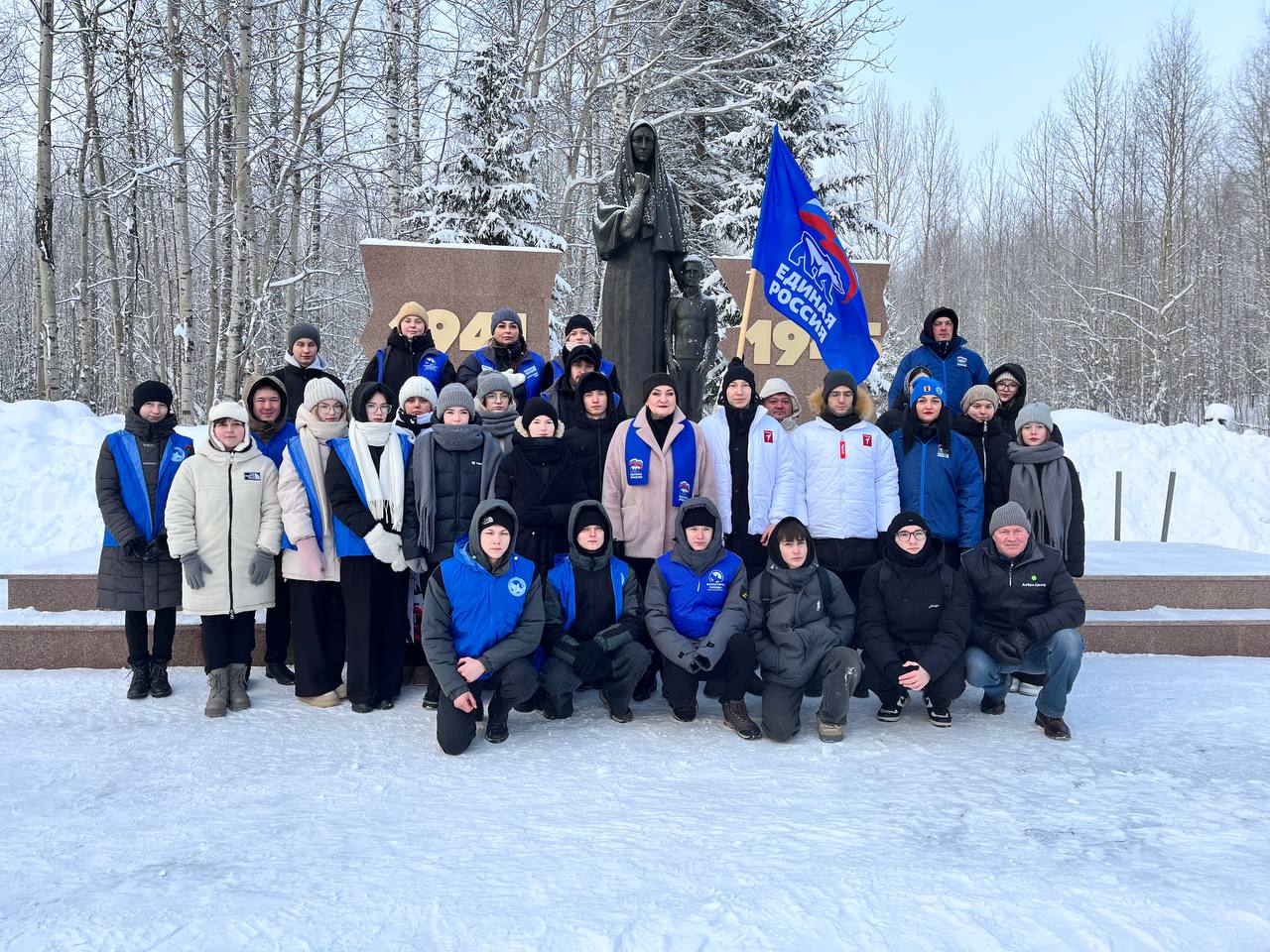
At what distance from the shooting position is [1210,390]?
3238 centimetres

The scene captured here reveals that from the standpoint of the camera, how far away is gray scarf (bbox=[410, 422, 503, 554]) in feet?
14.0

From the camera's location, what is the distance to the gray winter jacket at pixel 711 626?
405 centimetres

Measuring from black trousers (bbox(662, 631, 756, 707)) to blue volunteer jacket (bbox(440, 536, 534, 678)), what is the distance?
848mm

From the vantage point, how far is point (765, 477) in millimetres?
4652

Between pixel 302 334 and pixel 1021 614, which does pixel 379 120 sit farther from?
pixel 1021 614

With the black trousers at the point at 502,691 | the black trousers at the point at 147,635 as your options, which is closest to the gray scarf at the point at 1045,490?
the black trousers at the point at 502,691

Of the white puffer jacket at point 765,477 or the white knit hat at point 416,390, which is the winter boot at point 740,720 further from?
the white knit hat at point 416,390

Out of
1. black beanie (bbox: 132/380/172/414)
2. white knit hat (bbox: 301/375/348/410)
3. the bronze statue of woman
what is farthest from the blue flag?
black beanie (bbox: 132/380/172/414)

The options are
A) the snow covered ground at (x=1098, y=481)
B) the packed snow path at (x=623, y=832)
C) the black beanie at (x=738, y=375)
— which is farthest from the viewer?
the snow covered ground at (x=1098, y=481)

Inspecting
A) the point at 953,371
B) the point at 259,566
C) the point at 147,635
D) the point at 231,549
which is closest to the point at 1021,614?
the point at 953,371

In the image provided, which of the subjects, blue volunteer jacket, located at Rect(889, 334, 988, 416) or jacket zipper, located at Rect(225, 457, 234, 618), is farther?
blue volunteer jacket, located at Rect(889, 334, 988, 416)

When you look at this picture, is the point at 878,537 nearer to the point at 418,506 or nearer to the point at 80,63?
the point at 418,506

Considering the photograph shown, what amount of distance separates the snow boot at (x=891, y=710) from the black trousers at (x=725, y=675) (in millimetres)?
694

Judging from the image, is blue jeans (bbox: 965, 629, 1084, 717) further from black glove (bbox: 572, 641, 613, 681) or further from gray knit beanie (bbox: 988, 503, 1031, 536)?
black glove (bbox: 572, 641, 613, 681)
